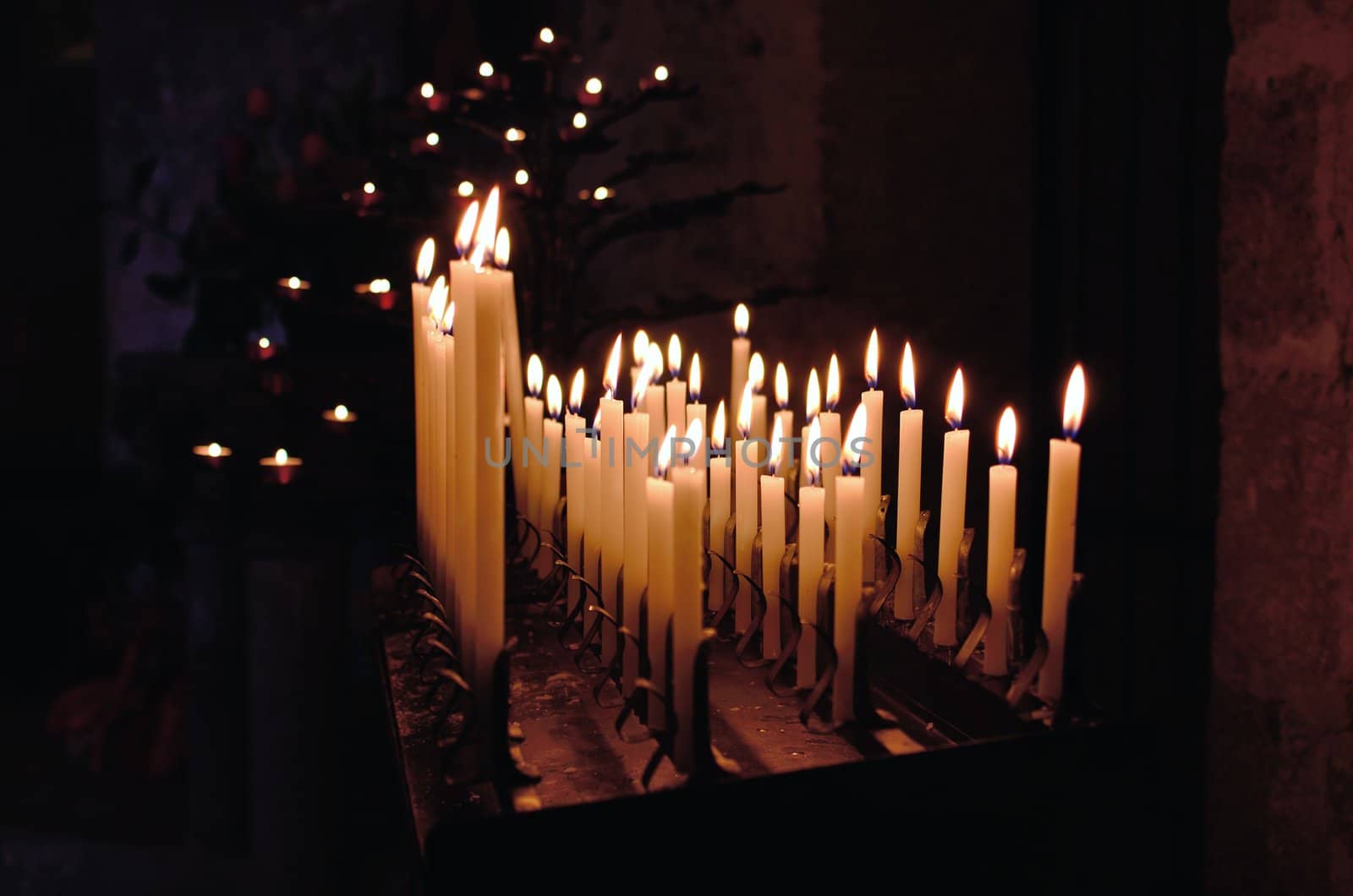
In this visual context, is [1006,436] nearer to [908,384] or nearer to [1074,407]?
[1074,407]

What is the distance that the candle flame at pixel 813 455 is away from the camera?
3.90 feet

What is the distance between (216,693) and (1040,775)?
6.96 feet

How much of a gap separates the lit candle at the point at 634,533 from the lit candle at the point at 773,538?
0.58 feet

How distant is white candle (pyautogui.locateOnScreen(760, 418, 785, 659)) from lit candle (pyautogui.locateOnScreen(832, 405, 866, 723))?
0.18 m

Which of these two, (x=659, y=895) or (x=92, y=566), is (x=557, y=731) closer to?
(x=659, y=895)

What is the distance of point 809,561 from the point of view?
119 centimetres

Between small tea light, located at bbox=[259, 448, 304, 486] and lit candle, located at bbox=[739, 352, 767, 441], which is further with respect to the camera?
small tea light, located at bbox=[259, 448, 304, 486]

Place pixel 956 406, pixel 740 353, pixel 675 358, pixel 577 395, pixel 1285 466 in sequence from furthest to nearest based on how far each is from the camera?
1. pixel 740 353
2. pixel 675 358
3. pixel 1285 466
4. pixel 577 395
5. pixel 956 406

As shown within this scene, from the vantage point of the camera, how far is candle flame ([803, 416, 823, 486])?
119 cm

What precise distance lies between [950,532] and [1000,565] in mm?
105

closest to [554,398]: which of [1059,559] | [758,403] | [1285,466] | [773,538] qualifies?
[758,403]

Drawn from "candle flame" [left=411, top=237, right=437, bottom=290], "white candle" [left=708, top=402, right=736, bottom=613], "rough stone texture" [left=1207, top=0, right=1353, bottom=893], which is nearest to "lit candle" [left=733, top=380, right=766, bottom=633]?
"white candle" [left=708, top=402, right=736, bottom=613]

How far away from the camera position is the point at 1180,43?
1.76m

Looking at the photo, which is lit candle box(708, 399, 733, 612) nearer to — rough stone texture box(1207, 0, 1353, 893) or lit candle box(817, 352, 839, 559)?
lit candle box(817, 352, 839, 559)
